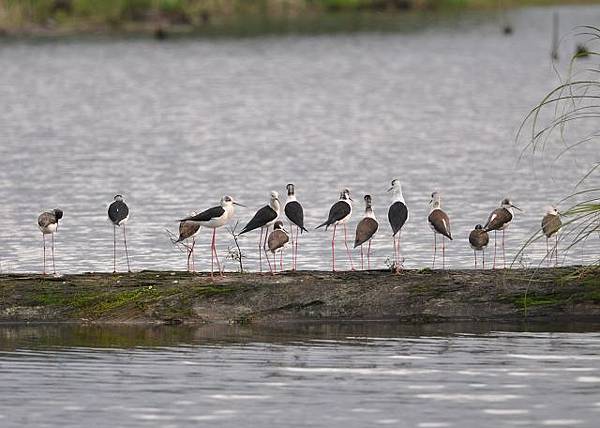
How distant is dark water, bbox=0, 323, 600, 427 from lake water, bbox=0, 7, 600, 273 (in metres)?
4.89

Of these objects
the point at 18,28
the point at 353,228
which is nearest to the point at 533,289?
the point at 353,228

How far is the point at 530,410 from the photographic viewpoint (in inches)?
523

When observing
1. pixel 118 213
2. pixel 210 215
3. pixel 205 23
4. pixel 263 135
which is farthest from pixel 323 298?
pixel 205 23

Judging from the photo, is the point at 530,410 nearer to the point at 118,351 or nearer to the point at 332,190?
the point at 118,351

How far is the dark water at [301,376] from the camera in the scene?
1330 cm

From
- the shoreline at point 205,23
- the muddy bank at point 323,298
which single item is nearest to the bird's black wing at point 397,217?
the muddy bank at point 323,298

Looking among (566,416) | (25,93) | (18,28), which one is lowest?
(566,416)

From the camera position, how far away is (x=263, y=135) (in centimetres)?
4506

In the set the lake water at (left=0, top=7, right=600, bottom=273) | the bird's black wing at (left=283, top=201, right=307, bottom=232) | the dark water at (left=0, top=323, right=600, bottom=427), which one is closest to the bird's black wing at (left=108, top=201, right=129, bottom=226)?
the lake water at (left=0, top=7, right=600, bottom=273)

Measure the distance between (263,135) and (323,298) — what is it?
92.8 feet

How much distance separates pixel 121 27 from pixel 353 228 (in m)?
70.2

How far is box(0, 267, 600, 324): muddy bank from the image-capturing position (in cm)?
1677

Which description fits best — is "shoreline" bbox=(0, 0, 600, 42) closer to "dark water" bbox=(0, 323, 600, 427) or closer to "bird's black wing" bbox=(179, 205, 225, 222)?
"bird's black wing" bbox=(179, 205, 225, 222)

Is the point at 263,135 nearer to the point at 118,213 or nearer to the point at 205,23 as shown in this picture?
the point at 118,213
